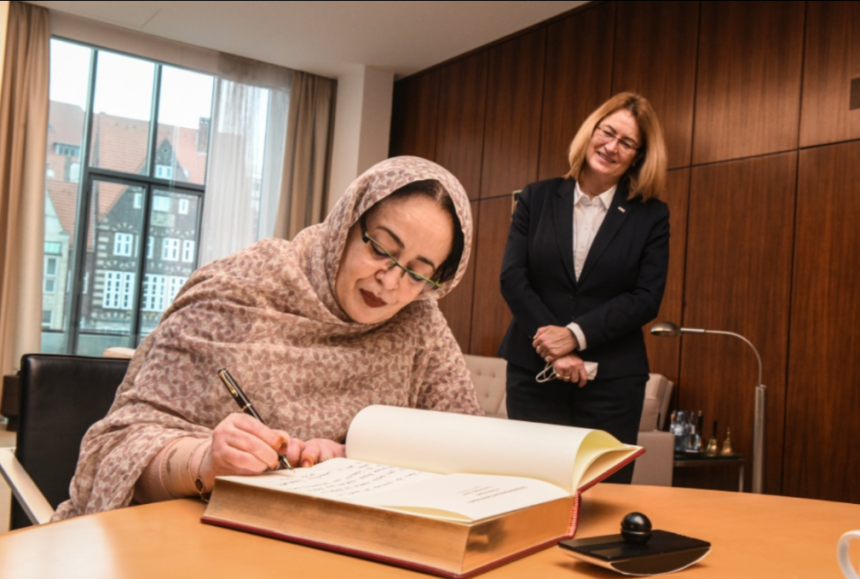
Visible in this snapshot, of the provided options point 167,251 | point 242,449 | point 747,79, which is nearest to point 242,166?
point 167,251

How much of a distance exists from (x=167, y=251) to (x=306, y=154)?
1.73m

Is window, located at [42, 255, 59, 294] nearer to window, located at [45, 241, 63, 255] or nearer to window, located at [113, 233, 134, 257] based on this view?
window, located at [45, 241, 63, 255]

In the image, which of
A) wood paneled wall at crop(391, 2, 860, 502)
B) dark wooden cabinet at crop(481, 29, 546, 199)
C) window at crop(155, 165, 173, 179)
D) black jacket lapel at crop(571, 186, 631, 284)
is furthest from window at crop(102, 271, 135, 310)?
black jacket lapel at crop(571, 186, 631, 284)

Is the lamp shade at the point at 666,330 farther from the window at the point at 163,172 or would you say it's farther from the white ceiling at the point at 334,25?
the window at the point at 163,172

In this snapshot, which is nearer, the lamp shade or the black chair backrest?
the black chair backrest

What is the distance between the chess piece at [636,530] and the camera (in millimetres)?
730

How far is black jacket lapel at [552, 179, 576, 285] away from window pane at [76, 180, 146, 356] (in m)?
5.88

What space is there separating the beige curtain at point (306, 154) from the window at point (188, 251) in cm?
89

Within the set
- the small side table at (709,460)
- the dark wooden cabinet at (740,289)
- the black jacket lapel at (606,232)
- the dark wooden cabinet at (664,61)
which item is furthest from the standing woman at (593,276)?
the dark wooden cabinet at (664,61)

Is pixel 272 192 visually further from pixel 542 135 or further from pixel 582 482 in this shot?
pixel 582 482

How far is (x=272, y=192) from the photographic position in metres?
7.68

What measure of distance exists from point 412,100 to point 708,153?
3.68 meters

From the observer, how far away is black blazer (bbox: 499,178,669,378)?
90.1 inches

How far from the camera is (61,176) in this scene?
6.93m
